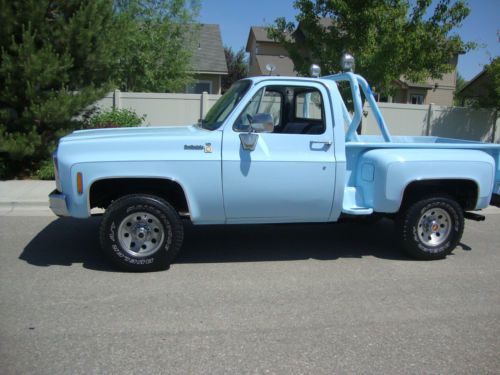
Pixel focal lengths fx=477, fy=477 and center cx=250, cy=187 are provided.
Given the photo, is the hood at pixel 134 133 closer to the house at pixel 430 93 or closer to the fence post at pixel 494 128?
the fence post at pixel 494 128

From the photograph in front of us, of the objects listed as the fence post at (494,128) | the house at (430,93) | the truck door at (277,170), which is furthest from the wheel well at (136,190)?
the house at (430,93)

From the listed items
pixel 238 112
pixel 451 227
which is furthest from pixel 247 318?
pixel 451 227

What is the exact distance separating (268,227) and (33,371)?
A: 4.43 m

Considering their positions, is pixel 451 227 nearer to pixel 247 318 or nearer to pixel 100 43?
pixel 247 318

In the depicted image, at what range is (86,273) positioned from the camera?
5.07 metres

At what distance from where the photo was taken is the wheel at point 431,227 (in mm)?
5719

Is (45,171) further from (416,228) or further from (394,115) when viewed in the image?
(394,115)

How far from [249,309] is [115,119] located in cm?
877

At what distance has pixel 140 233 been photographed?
508 centimetres

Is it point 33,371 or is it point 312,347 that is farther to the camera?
point 312,347

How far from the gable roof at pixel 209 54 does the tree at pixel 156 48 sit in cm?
427

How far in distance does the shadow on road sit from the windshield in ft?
4.83

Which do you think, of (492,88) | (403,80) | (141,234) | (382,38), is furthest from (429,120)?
(403,80)

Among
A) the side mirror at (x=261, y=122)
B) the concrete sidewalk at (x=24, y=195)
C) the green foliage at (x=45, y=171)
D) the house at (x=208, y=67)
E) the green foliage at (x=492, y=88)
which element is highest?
the house at (x=208, y=67)
